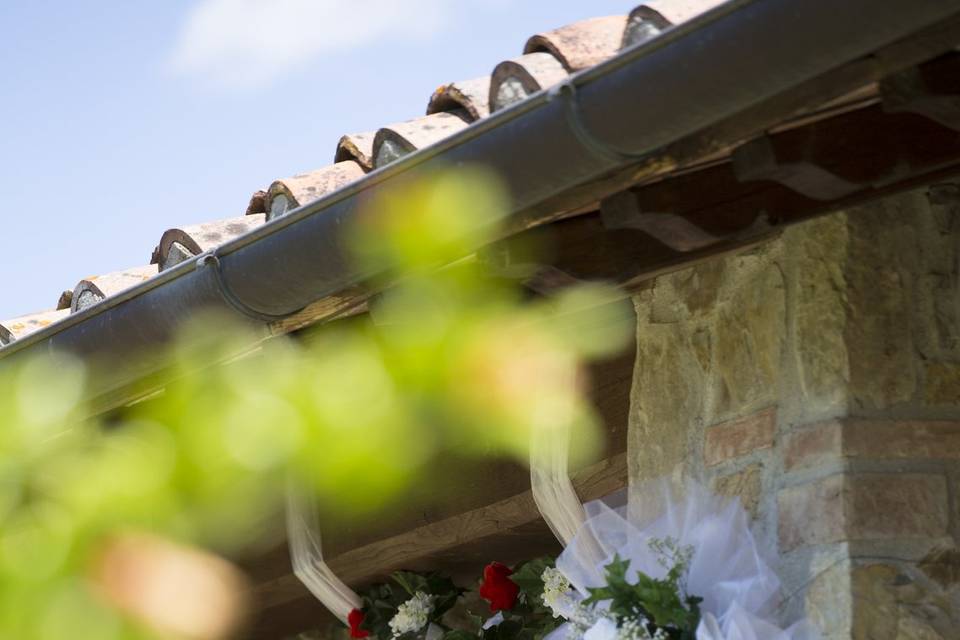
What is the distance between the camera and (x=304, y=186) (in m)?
2.70

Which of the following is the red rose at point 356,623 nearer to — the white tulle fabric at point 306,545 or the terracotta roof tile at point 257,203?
the white tulle fabric at point 306,545

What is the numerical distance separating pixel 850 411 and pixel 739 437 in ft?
0.76

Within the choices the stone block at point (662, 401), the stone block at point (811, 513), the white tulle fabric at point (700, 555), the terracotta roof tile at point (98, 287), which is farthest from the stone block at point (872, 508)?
the terracotta roof tile at point (98, 287)

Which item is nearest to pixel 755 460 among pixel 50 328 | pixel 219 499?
pixel 50 328

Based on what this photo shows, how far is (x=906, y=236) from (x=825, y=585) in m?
0.56

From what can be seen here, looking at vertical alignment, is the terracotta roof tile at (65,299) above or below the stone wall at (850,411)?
above

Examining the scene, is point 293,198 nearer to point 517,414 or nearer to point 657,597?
point 517,414

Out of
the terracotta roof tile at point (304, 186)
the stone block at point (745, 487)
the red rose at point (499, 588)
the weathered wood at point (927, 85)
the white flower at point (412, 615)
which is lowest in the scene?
the white flower at point (412, 615)

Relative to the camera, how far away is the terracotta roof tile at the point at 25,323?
11.9 ft

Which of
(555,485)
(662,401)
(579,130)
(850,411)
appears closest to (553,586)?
(555,485)

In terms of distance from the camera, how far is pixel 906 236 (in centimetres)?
236

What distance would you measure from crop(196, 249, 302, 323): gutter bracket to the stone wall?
2.40 ft

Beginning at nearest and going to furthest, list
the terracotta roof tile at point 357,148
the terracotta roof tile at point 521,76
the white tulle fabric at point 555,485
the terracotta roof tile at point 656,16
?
the terracotta roof tile at point 656,16 < the terracotta roof tile at point 521,76 < the white tulle fabric at point 555,485 < the terracotta roof tile at point 357,148

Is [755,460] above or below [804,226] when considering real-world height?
below
